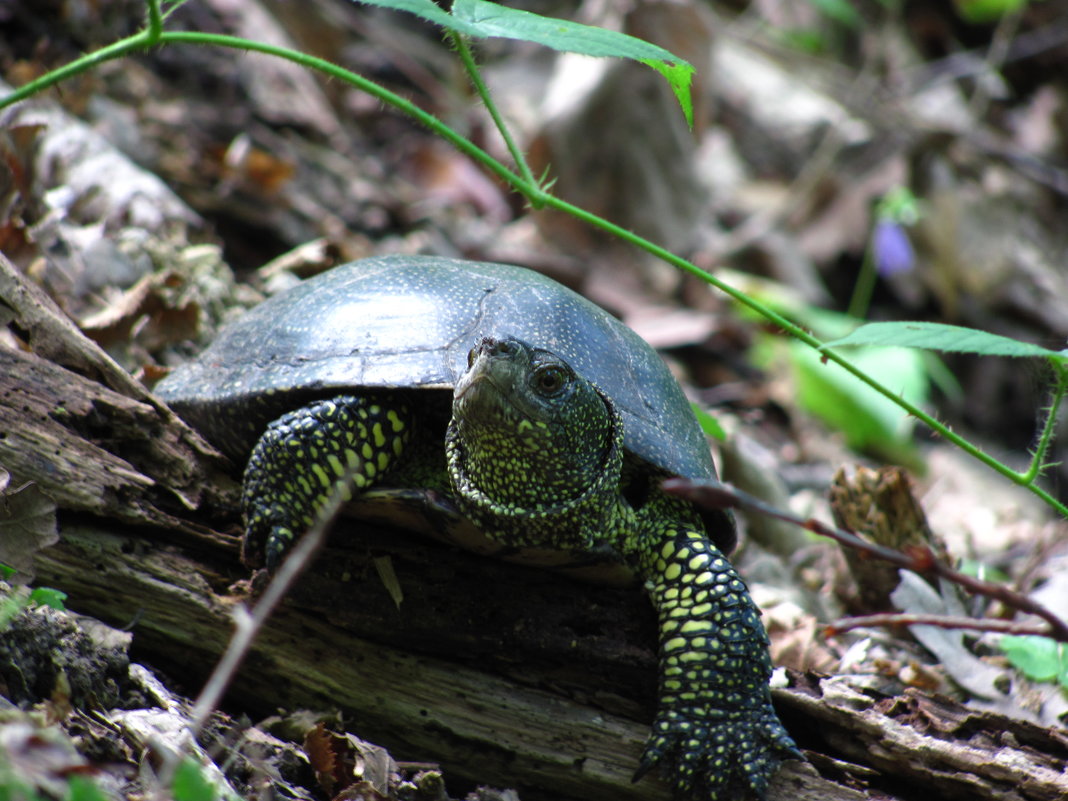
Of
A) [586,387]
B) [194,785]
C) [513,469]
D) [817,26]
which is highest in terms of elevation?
[817,26]

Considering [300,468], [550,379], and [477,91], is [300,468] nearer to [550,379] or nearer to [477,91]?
[550,379]

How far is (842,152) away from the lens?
11492 millimetres

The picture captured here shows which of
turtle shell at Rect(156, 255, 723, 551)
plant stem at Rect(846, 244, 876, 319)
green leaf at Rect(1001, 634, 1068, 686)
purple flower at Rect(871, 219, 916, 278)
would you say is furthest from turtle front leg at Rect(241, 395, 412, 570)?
plant stem at Rect(846, 244, 876, 319)

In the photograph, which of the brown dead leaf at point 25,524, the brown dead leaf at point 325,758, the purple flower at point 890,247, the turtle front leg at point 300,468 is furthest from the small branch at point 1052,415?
the purple flower at point 890,247

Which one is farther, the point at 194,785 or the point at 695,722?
the point at 695,722

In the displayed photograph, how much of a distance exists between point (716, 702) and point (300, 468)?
152 cm

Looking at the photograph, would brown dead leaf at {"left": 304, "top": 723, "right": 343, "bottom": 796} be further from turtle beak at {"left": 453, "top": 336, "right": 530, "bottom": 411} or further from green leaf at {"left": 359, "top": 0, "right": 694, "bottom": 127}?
green leaf at {"left": 359, "top": 0, "right": 694, "bottom": 127}

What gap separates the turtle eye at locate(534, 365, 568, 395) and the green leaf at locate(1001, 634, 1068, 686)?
84.8 inches

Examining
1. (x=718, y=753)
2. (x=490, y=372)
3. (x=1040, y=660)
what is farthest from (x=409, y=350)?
(x=1040, y=660)

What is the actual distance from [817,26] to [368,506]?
1186cm

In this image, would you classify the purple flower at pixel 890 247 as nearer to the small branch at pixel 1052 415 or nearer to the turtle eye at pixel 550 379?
the small branch at pixel 1052 415

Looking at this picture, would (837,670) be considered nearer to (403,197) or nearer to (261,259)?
(261,259)

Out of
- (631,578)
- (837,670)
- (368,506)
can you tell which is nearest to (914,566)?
(631,578)

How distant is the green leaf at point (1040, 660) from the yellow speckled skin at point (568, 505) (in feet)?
4.06
